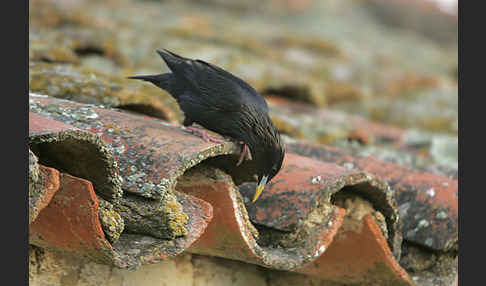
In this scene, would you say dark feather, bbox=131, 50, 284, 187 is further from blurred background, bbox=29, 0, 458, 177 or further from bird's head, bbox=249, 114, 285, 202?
blurred background, bbox=29, 0, 458, 177

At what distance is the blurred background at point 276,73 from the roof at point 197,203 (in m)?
0.89

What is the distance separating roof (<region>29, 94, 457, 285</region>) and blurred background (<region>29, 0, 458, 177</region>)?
2.93 feet

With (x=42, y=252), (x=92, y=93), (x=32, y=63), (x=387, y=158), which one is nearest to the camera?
(x=42, y=252)

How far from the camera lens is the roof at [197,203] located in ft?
6.39

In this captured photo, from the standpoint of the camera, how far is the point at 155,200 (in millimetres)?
2117

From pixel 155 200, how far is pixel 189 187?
34cm

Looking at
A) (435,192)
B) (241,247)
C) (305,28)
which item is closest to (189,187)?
(241,247)

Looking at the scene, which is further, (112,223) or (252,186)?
(252,186)

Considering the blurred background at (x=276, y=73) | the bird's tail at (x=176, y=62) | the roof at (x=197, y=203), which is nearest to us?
the roof at (x=197, y=203)

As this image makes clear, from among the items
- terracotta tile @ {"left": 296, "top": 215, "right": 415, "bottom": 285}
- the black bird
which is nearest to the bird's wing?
the black bird

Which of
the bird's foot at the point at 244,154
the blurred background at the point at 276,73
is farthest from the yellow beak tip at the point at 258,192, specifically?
the blurred background at the point at 276,73

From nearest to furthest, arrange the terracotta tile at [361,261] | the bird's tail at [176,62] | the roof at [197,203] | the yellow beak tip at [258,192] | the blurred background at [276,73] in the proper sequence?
1. the roof at [197,203]
2. the yellow beak tip at [258,192]
3. the terracotta tile at [361,261]
4. the bird's tail at [176,62]
5. the blurred background at [276,73]

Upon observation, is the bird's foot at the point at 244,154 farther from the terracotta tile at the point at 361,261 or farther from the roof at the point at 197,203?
the terracotta tile at the point at 361,261

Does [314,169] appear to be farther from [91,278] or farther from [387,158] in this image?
[387,158]
